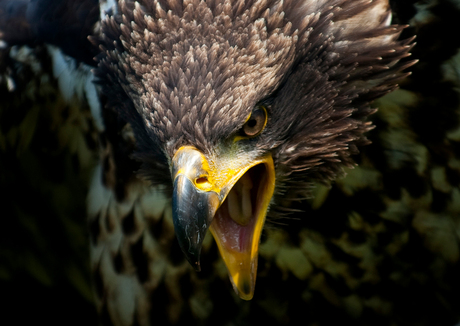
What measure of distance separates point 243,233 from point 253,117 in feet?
1.33

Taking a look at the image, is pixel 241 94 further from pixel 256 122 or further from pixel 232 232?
pixel 232 232

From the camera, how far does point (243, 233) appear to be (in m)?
2.04

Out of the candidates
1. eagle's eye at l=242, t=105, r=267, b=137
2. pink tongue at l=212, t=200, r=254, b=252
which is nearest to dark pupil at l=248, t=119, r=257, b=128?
eagle's eye at l=242, t=105, r=267, b=137

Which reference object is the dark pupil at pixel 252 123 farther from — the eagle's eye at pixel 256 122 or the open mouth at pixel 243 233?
the open mouth at pixel 243 233

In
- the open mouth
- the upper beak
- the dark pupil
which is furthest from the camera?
the open mouth

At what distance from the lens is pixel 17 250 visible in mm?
3521

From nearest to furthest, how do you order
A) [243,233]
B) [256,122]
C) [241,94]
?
[241,94]
[256,122]
[243,233]

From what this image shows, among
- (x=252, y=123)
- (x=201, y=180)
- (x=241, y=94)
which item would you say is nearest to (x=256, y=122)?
(x=252, y=123)

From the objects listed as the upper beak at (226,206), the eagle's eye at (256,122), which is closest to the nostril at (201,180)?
the upper beak at (226,206)

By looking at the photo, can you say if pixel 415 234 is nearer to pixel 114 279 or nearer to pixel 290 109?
pixel 290 109

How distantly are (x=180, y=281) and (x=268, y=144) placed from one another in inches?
49.0

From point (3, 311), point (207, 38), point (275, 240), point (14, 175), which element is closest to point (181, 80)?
point (207, 38)

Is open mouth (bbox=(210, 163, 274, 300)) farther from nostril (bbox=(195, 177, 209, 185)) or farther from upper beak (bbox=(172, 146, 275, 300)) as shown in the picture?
nostril (bbox=(195, 177, 209, 185))

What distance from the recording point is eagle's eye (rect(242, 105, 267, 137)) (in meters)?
1.85
